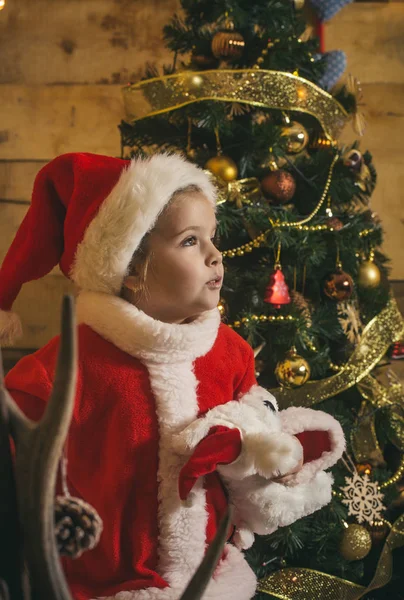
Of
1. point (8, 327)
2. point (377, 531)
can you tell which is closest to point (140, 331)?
point (8, 327)

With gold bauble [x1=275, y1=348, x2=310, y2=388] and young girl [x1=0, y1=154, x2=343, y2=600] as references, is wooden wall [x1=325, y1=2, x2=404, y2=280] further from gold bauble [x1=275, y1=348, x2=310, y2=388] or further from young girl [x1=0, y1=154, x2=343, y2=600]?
young girl [x1=0, y1=154, x2=343, y2=600]

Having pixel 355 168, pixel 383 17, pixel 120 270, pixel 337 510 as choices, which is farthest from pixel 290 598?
pixel 383 17

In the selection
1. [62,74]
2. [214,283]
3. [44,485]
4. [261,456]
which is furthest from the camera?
[62,74]

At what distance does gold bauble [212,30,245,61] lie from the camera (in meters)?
1.42

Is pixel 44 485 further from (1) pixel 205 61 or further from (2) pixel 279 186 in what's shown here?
(1) pixel 205 61

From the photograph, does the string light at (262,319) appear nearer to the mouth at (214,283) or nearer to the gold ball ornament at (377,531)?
the mouth at (214,283)

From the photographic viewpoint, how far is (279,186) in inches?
55.6

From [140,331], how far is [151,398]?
103mm

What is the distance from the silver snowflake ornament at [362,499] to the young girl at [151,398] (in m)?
0.44

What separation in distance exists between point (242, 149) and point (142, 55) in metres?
0.76

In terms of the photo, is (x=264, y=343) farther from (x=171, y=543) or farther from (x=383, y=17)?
(x=383, y=17)

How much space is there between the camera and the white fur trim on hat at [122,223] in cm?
95

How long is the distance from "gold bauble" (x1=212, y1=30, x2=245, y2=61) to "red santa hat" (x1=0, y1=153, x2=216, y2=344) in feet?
1.65

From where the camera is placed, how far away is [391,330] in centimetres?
155
